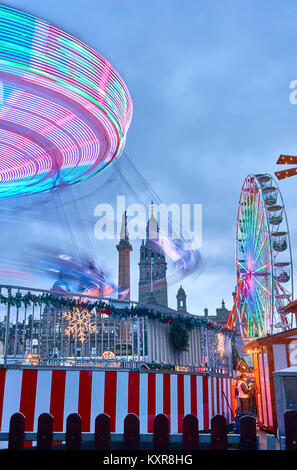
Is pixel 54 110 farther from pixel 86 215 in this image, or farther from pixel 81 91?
pixel 86 215

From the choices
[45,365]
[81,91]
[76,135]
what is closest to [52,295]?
[45,365]

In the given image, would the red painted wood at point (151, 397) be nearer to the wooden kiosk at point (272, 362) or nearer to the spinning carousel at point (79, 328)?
the spinning carousel at point (79, 328)

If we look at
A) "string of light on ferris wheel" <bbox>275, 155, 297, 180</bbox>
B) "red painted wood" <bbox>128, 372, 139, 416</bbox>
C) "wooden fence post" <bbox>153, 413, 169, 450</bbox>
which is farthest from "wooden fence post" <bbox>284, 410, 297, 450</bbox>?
"string of light on ferris wheel" <bbox>275, 155, 297, 180</bbox>

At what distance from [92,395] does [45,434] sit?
410 centimetres

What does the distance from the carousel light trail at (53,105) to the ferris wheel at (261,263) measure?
37.2ft

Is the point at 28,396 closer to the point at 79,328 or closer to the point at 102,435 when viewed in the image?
the point at 79,328

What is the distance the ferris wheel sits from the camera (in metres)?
21.2

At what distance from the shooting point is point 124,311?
7980 millimetres

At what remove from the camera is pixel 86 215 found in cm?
2972

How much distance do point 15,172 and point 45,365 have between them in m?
8.43

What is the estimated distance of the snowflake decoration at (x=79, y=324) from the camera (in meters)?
7.42

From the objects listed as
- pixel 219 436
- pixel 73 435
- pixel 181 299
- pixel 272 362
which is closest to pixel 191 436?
pixel 219 436

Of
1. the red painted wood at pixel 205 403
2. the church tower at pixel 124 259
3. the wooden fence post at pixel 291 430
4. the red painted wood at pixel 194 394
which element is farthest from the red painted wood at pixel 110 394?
the church tower at pixel 124 259
